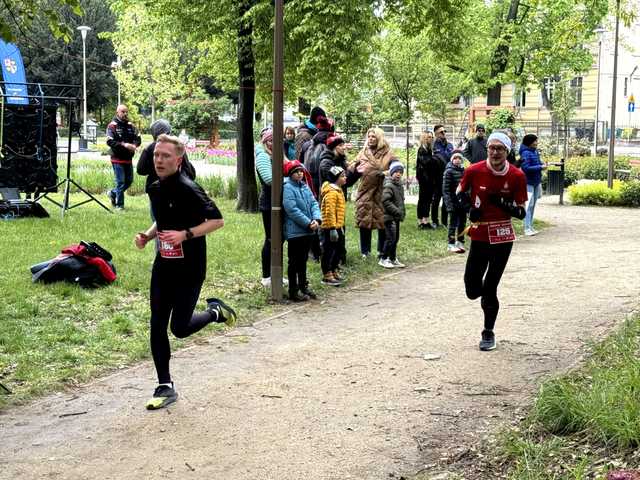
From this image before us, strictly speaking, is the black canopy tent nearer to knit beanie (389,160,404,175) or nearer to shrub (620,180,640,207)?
knit beanie (389,160,404,175)

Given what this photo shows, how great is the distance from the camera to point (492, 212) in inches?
319

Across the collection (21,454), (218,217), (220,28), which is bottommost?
(21,454)

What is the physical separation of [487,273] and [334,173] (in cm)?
389

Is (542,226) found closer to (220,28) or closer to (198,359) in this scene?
(220,28)

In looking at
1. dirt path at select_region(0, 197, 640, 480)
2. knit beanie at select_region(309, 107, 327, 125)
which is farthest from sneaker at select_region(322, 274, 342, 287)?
knit beanie at select_region(309, 107, 327, 125)

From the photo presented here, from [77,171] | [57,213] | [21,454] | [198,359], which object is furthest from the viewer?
[77,171]

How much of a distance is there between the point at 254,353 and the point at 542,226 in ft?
38.9

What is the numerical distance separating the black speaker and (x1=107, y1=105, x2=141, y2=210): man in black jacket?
1.63 meters

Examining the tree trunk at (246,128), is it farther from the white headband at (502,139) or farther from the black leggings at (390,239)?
the white headband at (502,139)

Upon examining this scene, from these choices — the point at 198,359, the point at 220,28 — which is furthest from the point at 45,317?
the point at 220,28

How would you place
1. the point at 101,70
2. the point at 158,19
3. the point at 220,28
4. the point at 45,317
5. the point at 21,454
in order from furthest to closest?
the point at 101,70, the point at 158,19, the point at 220,28, the point at 45,317, the point at 21,454

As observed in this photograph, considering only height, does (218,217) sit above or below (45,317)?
above

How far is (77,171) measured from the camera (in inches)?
934

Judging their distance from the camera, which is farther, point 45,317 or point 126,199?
point 126,199
